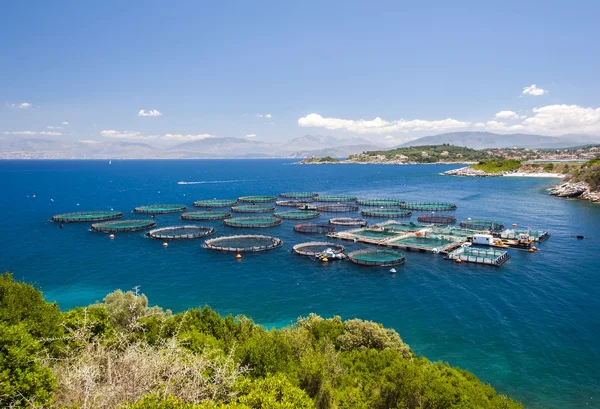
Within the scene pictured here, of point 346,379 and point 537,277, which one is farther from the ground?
point 346,379

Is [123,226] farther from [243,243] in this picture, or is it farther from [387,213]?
[387,213]

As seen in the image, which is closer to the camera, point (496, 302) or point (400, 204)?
point (496, 302)

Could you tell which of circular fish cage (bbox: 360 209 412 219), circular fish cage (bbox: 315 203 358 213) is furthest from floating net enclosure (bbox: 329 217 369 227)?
circular fish cage (bbox: 315 203 358 213)

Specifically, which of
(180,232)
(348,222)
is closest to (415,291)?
(348,222)

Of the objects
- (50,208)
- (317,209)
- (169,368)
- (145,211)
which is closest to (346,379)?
(169,368)

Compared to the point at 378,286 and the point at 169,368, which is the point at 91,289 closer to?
the point at 378,286

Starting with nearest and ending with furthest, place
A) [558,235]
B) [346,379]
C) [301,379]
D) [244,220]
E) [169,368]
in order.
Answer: [169,368] → [301,379] → [346,379] → [558,235] → [244,220]

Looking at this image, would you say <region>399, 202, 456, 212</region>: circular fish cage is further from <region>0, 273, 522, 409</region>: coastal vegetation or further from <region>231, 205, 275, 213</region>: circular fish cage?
<region>0, 273, 522, 409</region>: coastal vegetation
